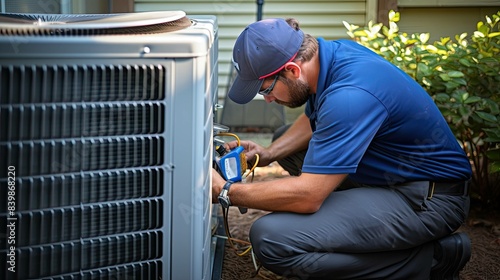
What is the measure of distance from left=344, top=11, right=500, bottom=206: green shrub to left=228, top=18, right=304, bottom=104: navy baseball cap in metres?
1.26

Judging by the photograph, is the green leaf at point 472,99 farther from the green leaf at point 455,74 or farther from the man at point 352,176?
the man at point 352,176

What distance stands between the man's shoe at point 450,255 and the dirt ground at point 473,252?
11.9 inches

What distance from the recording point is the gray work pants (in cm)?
263

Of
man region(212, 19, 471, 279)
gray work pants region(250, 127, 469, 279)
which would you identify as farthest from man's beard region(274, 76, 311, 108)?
gray work pants region(250, 127, 469, 279)

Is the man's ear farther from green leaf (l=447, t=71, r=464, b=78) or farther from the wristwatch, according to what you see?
green leaf (l=447, t=71, r=464, b=78)

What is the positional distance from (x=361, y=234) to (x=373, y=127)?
446mm

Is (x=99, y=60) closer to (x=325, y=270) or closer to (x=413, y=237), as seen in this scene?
(x=325, y=270)

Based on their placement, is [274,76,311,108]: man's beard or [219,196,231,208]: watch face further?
[274,76,311,108]: man's beard

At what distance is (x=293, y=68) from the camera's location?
8.59 ft

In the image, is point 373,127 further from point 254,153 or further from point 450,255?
point 254,153

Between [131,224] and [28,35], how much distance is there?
23.9 inches

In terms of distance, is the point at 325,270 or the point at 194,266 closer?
the point at 194,266

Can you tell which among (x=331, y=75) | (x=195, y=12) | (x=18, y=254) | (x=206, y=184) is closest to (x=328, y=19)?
(x=195, y=12)

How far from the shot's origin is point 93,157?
6.23 ft
